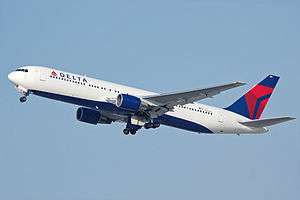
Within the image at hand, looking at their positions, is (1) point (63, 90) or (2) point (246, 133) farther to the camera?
(2) point (246, 133)

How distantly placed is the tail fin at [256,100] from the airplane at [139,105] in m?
0.09

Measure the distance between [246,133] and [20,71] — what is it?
68.3 ft

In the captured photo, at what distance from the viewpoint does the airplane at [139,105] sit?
59812 mm

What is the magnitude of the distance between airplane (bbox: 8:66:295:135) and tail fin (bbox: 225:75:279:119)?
93 mm

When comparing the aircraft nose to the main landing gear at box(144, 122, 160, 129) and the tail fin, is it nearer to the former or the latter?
the main landing gear at box(144, 122, 160, 129)

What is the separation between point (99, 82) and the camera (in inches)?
2427

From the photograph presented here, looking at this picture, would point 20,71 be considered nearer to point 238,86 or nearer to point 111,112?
point 111,112

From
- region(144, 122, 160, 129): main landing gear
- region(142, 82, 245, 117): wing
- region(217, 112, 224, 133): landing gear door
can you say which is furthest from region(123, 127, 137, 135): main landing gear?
region(217, 112, 224, 133): landing gear door

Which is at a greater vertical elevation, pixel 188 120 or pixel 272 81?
pixel 272 81

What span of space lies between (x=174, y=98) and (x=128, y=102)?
13.0 ft

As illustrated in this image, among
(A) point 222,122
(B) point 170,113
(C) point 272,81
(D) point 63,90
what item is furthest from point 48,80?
(C) point 272,81

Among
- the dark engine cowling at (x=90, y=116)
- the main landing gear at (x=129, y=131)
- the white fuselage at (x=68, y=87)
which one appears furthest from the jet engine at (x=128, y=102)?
the dark engine cowling at (x=90, y=116)

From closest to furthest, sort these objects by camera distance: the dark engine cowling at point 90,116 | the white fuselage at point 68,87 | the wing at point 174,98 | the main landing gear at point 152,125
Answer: the wing at point 174,98
the white fuselage at point 68,87
the main landing gear at point 152,125
the dark engine cowling at point 90,116

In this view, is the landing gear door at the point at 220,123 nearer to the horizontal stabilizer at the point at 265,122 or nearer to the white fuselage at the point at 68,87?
the horizontal stabilizer at the point at 265,122
